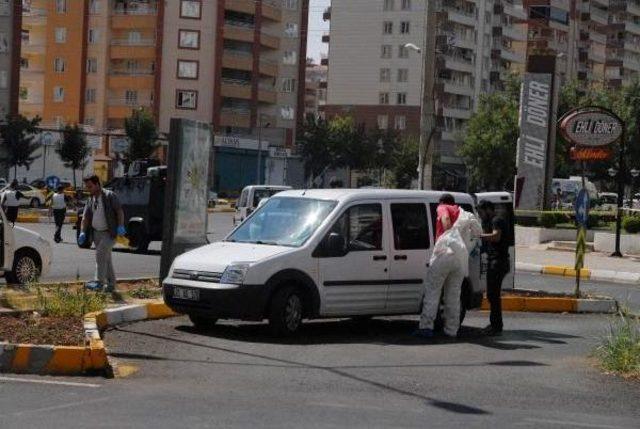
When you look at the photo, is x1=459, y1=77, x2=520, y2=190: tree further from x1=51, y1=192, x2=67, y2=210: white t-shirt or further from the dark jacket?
the dark jacket

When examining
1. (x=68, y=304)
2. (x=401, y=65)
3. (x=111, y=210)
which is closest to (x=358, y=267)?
(x=68, y=304)

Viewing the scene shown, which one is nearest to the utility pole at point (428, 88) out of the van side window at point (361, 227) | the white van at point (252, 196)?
the white van at point (252, 196)

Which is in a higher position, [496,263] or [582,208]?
[582,208]

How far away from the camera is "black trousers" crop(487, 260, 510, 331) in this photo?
13.8m

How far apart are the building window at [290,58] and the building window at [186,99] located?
36.1 ft

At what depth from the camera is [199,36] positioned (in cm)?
8206

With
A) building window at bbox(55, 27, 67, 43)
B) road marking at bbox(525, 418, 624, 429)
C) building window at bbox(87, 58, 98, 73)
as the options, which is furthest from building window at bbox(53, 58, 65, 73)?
road marking at bbox(525, 418, 624, 429)

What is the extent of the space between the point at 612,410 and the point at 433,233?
542cm

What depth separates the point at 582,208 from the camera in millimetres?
18344

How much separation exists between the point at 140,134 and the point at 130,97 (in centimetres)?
1065

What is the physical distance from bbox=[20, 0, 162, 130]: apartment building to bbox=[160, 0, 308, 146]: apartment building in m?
1.64

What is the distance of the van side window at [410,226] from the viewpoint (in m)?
13.6

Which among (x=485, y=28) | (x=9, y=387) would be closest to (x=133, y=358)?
(x=9, y=387)

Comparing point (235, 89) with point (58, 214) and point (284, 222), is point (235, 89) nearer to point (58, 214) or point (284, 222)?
point (58, 214)
